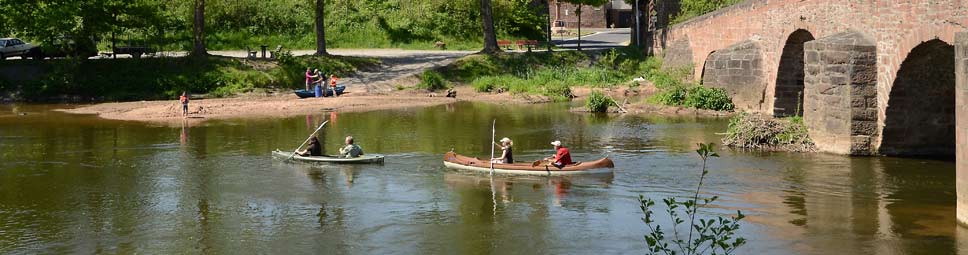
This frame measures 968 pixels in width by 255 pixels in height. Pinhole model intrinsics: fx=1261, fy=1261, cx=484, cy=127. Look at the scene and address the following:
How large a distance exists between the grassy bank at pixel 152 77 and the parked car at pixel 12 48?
254 cm

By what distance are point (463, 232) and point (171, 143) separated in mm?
15685

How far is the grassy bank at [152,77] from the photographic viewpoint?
5050 cm

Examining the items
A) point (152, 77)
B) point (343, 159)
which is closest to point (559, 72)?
point (152, 77)

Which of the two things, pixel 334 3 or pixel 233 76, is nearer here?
pixel 233 76

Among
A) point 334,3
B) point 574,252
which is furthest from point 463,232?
point 334,3

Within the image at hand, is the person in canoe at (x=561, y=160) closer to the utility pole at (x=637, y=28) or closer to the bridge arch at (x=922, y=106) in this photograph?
the bridge arch at (x=922, y=106)

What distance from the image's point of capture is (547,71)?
177ft

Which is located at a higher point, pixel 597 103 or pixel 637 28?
pixel 637 28

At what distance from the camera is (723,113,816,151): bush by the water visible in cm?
3238

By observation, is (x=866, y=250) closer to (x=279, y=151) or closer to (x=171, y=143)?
(x=279, y=151)

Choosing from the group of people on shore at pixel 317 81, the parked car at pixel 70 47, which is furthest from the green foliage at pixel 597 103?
the parked car at pixel 70 47

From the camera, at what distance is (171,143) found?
35.6 m

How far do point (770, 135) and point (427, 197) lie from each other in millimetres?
10917

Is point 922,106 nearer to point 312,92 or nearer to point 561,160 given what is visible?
point 561,160
